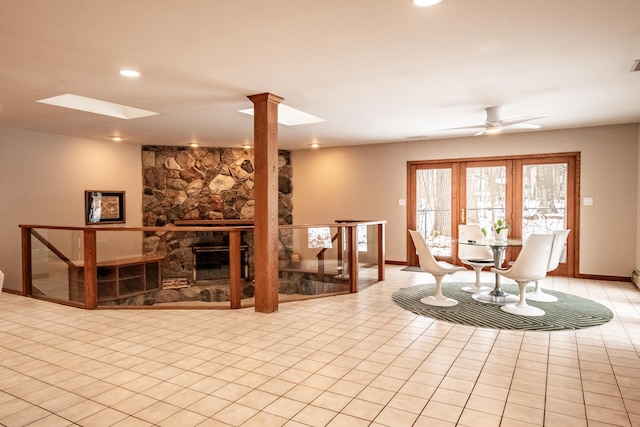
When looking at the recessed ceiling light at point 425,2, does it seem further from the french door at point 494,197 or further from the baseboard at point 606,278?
the baseboard at point 606,278

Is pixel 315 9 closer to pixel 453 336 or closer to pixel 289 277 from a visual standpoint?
pixel 453 336

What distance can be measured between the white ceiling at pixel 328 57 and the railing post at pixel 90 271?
171 cm

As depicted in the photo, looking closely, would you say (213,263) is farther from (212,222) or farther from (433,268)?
(212,222)

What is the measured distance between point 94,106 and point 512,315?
5.91 metres

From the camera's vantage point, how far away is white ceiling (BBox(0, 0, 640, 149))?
2.62 m

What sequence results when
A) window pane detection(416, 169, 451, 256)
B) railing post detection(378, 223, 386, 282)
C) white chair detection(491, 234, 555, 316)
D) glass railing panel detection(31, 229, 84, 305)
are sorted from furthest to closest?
window pane detection(416, 169, 451, 256) < railing post detection(378, 223, 386, 282) < glass railing panel detection(31, 229, 84, 305) < white chair detection(491, 234, 555, 316)

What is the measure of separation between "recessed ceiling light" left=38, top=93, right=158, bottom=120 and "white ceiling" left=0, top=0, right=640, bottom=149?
135 millimetres

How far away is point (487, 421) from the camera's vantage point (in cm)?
236

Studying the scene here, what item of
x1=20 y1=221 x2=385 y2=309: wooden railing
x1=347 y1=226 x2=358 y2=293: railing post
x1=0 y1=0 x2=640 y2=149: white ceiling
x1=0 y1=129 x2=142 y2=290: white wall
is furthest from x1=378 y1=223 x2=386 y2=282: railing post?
x1=0 y1=129 x2=142 y2=290: white wall

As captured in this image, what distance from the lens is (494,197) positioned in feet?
24.4

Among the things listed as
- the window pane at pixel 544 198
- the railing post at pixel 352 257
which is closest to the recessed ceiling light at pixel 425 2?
the railing post at pixel 352 257

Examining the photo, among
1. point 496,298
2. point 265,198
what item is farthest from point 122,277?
point 496,298

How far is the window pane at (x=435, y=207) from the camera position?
25.9 ft

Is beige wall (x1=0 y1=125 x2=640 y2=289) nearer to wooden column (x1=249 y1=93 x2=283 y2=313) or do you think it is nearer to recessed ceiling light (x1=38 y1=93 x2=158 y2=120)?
recessed ceiling light (x1=38 y1=93 x2=158 y2=120)
